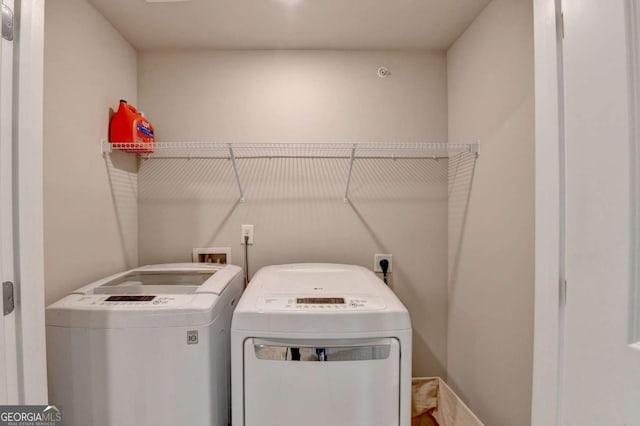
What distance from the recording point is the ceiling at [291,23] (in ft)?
4.63

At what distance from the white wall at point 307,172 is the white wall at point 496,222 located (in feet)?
0.62

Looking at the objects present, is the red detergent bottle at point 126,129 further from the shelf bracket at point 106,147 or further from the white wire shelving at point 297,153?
the white wire shelving at point 297,153

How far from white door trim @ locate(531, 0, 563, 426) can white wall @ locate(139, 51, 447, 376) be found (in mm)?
1044

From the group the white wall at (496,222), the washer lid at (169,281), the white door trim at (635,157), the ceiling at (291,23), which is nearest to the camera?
the white door trim at (635,157)

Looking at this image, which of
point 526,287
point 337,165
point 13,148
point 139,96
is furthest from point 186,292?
point 526,287

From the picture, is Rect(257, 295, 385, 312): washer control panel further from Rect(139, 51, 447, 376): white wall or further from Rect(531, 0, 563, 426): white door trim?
Rect(139, 51, 447, 376): white wall

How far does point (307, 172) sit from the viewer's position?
182cm

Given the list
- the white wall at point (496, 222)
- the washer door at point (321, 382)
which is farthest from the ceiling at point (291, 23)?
the washer door at point (321, 382)

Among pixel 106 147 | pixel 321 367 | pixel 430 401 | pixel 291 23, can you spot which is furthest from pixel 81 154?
pixel 430 401

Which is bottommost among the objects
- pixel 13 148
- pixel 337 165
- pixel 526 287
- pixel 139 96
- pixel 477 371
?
pixel 477 371

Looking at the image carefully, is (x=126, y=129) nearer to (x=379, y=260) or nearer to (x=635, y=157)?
(x=379, y=260)

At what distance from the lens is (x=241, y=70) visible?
5.86 ft

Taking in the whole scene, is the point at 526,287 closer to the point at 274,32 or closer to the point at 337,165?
the point at 337,165

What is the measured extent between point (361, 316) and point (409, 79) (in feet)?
5.11
